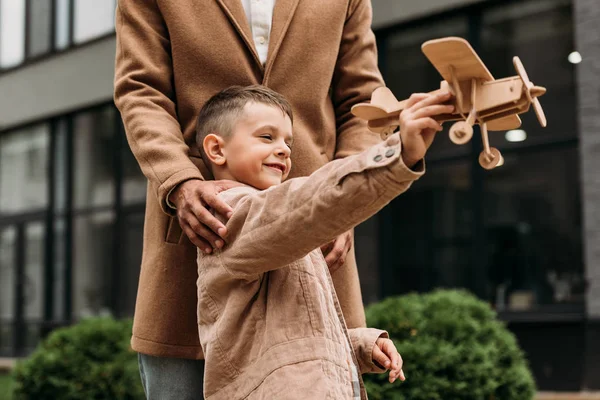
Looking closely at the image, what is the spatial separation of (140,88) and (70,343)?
5.55 m

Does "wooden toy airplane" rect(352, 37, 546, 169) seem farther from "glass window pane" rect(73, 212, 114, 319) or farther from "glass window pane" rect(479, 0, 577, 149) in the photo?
"glass window pane" rect(73, 212, 114, 319)

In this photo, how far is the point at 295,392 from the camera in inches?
77.3

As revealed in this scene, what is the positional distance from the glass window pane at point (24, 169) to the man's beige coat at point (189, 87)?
12.6 meters

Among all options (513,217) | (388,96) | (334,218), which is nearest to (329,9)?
(388,96)

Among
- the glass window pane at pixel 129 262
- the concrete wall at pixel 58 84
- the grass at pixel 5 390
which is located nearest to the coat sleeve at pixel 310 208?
the grass at pixel 5 390

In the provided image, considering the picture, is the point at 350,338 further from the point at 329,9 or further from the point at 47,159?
the point at 47,159

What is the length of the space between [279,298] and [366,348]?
0.32 meters

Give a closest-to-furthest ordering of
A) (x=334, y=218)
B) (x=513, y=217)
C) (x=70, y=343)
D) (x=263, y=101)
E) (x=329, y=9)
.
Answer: (x=334, y=218) < (x=263, y=101) < (x=329, y=9) < (x=70, y=343) < (x=513, y=217)

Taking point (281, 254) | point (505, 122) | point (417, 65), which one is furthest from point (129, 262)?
point (505, 122)

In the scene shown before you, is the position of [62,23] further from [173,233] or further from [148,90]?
[173,233]

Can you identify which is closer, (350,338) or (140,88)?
(350,338)

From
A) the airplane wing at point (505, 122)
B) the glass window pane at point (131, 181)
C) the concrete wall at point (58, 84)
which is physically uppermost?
the concrete wall at point (58, 84)

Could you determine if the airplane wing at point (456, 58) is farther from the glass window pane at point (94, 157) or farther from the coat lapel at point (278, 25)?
the glass window pane at point (94, 157)

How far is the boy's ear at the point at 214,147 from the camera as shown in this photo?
2279 mm
